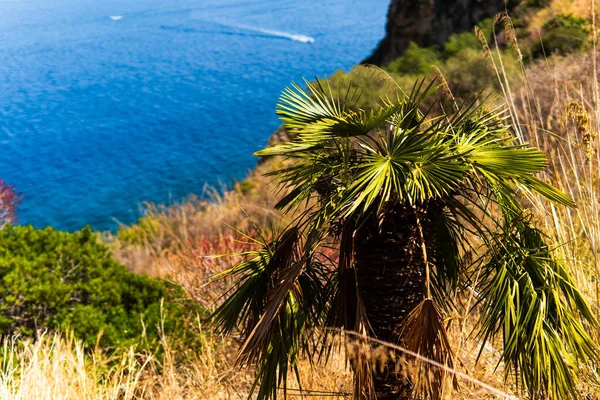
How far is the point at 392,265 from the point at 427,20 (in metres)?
29.7

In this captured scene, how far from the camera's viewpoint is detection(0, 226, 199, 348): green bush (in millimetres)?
6492

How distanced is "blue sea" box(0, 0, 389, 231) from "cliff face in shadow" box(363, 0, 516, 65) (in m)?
8.78

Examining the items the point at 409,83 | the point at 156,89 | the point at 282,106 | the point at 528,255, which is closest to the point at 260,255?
the point at 282,106

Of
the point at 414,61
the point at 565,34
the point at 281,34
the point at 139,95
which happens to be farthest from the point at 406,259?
the point at 281,34

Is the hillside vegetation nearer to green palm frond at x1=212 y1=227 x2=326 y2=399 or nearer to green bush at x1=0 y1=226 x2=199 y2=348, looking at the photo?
green bush at x1=0 y1=226 x2=199 y2=348

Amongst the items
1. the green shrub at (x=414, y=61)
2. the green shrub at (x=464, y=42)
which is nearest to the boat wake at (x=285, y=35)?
the green shrub at (x=414, y=61)

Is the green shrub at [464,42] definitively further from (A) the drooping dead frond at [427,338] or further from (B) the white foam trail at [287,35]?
(B) the white foam trail at [287,35]

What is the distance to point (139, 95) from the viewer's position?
39.5 metres

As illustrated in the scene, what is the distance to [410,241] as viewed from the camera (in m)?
3.09

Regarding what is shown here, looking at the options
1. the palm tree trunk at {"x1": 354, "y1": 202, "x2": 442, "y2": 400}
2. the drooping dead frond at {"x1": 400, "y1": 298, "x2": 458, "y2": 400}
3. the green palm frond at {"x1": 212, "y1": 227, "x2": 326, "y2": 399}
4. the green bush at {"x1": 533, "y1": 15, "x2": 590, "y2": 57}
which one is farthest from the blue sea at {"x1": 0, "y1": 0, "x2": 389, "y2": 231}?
the drooping dead frond at {"x1": 400, "y1": 298, "x2": 458, "y2": 400}

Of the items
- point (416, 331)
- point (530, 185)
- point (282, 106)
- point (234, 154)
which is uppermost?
point (282, 106)

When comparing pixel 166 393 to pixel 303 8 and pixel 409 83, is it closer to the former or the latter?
pixel 409 83

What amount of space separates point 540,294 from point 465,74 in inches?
649

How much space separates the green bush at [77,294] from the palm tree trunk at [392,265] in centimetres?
371
